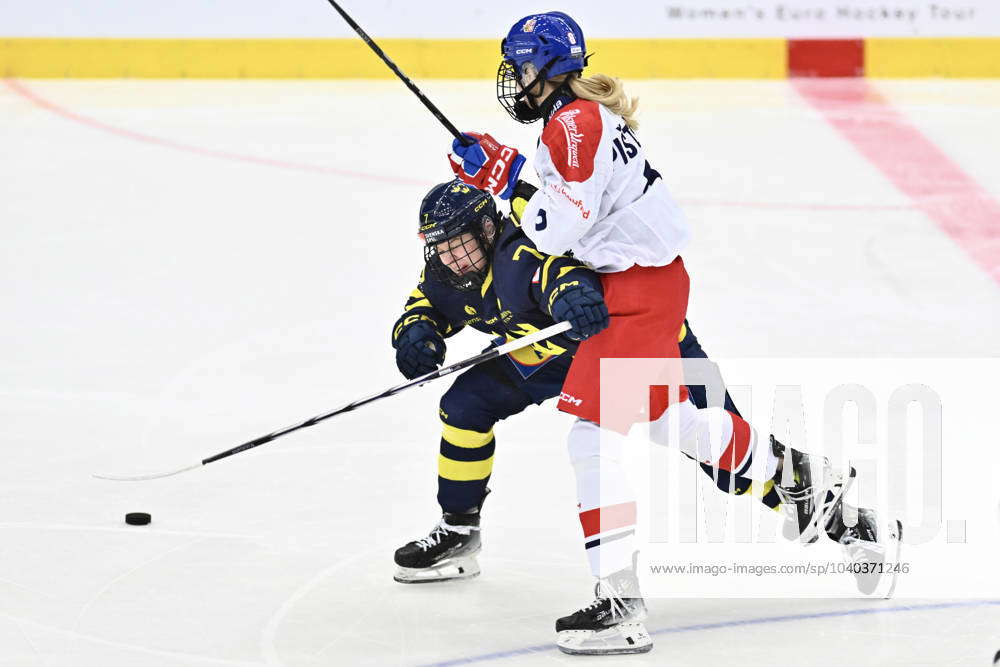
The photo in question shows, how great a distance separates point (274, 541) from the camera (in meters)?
3.57

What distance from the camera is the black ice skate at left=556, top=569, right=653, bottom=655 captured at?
2977 millimetres

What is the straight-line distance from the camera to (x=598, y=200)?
301 cm

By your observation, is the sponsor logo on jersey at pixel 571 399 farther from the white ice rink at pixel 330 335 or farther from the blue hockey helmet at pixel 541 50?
the blue hockey helmet at pixel 541 50

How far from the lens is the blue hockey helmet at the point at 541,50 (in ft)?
10.2

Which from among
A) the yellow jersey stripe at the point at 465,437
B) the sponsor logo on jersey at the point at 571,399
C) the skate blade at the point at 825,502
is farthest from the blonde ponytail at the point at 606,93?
the skate blade at the point at 825,502

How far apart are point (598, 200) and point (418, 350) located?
0.56 m

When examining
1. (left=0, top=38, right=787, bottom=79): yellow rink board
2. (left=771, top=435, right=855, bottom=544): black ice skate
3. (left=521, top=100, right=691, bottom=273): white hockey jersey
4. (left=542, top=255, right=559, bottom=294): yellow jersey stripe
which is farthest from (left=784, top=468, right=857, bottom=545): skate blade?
(left=0, top=38, right=787, bottom=79): yellow rink board

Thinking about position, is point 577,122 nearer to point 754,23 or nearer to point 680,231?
point 680,231

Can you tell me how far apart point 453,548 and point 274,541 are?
0.44m

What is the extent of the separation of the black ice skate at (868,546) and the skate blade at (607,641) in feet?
1.76

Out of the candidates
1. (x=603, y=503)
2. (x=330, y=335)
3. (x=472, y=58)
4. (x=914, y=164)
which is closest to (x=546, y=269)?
(x=603, y=503)

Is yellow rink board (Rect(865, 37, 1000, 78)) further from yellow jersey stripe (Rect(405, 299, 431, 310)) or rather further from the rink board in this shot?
yellow jersey stripe (Rect(405, 299, 431, 310))

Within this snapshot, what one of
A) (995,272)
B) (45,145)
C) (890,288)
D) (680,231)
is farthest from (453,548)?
(45,145)

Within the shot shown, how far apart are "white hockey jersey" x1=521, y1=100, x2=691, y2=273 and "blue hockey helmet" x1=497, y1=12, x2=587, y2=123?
12 centimetres
